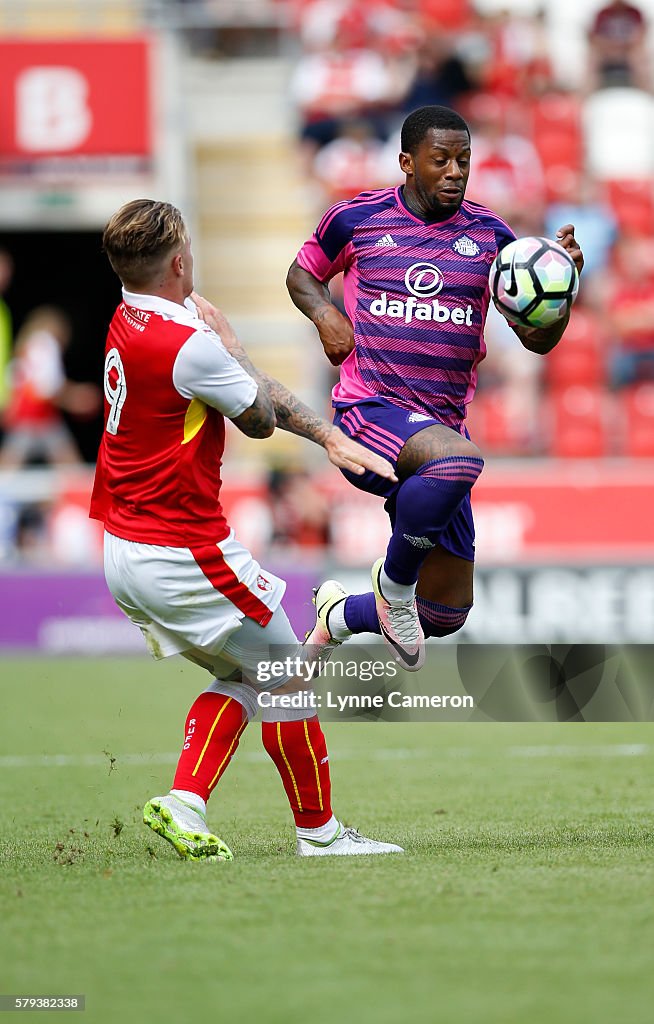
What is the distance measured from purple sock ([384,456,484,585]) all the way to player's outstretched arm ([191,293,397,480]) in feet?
1.06

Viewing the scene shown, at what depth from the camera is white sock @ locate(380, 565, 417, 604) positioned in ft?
18.7

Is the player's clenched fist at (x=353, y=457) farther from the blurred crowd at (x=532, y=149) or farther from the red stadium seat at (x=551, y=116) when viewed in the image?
the red stadium seat at (x=551, y=116)

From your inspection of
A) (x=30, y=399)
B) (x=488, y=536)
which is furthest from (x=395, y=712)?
(x=30, y=399)

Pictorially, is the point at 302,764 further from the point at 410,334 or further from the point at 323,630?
the point at 410,334

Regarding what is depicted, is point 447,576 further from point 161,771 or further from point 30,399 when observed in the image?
point 30,399

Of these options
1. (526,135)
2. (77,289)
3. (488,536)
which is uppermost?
(526,135)

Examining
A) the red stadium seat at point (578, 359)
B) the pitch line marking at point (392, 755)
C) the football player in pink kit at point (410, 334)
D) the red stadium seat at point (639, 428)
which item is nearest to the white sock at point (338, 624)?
the football player in pink kit at point (410, 334)

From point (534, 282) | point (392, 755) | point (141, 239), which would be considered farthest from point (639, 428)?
point (141, 239)

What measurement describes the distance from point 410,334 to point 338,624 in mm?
1099

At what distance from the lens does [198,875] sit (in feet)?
15.3

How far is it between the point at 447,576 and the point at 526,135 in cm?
1208

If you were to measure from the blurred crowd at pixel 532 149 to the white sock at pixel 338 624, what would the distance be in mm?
9123

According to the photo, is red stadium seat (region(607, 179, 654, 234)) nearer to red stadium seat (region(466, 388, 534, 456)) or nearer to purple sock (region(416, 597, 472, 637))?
red stadium seat (region(466, 388, 534, 456))

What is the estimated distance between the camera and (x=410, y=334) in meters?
5.74
